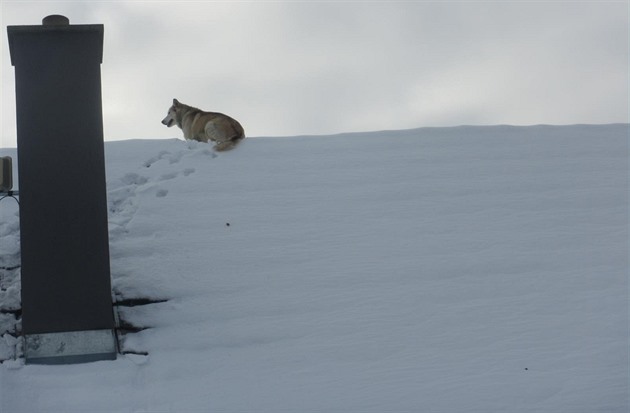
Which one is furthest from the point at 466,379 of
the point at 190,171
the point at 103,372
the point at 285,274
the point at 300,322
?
the point at 190,171

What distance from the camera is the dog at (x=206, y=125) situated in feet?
27.9

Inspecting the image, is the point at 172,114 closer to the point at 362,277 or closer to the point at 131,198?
the point at 131,198

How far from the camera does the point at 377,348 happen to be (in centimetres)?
600

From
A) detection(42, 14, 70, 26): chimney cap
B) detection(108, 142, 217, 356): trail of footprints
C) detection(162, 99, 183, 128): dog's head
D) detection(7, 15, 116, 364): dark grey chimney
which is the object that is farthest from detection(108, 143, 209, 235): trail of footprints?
detection(162, 99, 183, 128): dog's head

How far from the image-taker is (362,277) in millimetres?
6707

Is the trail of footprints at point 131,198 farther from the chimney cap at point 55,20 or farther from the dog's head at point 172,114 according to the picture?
the dog's head at point 172,114

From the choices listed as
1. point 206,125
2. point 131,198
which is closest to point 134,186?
point 131,198

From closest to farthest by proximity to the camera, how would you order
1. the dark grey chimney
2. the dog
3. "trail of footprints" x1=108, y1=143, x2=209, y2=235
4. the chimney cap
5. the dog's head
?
the dark grey chimney → the chimney cap → "trail of footprints" x1=108, y1=143, x2=209, y2=235 → the dog → the dog's head

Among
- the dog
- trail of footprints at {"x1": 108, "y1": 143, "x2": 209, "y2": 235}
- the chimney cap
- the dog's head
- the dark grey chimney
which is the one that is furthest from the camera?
the dog's head

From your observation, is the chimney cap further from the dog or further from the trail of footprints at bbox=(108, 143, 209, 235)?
the dog

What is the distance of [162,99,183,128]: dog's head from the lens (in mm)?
10703

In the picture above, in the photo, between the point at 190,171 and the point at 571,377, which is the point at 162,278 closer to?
the point at 190,171

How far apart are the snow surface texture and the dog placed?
153 millimetres

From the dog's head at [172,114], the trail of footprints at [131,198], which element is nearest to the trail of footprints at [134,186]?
the trail of footprints at [131,198]
